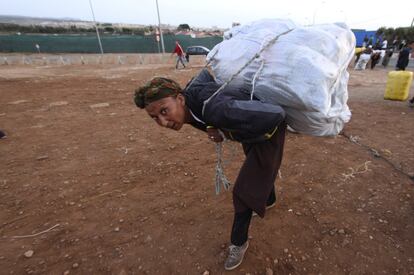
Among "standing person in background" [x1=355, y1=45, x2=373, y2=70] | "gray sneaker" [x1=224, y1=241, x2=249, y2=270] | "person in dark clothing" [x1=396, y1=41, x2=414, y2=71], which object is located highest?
"gray sneaker" [x1=224, y1=241, x2=249, y2=270]

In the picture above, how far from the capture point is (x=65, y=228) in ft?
7.49

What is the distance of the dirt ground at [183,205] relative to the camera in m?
1.95

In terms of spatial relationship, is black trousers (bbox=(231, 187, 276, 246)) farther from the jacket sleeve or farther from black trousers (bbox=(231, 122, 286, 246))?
the jacket sleeve

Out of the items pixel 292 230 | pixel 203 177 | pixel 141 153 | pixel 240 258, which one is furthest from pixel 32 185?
pixel 292 230

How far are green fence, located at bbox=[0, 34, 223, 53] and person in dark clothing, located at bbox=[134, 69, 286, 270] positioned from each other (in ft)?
85.1

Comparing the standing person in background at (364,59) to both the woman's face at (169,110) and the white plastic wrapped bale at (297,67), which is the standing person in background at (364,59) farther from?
the woman's face at (169,110)

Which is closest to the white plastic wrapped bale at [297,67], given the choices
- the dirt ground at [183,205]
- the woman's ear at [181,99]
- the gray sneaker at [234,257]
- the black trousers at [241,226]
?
the woman's ear at [181,99]

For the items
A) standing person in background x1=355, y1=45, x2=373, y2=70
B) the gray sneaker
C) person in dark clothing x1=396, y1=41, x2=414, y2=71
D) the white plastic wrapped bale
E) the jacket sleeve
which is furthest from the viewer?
standing person in background x1=355, y1=45, x2=373, y2=70

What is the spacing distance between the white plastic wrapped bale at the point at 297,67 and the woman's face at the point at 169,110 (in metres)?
0.28

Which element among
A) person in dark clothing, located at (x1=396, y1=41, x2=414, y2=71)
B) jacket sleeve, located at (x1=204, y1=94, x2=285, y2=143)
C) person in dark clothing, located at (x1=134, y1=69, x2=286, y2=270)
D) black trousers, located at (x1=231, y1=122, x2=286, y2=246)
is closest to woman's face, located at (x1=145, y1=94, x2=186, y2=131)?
person in dark clothing, located at (x1=134, y1=69, x2=286, y2=270)

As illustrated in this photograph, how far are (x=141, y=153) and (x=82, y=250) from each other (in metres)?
1.70

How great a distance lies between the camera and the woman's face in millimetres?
1366

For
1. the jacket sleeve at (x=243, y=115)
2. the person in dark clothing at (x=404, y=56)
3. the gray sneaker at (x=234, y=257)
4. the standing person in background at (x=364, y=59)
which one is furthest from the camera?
the standing person in background at (x=364, y=59)

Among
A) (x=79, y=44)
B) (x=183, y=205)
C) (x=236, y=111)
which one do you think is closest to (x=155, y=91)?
(x=236, y=111)
